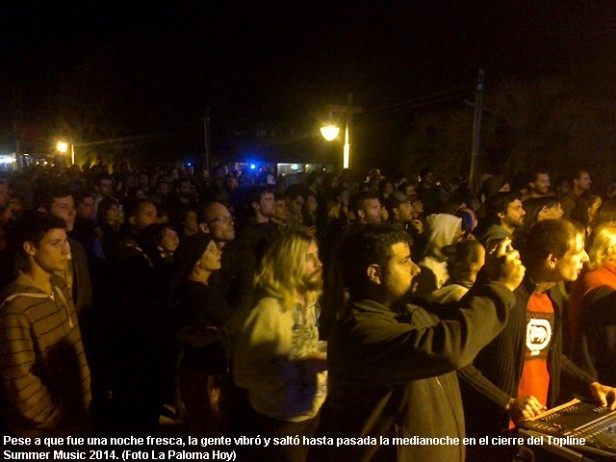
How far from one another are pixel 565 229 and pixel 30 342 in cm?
299

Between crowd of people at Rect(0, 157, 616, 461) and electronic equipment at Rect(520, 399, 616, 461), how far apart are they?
16 cm

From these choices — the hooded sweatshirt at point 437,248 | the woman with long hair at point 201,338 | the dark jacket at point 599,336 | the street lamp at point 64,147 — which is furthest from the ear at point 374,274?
the street lamp at point 64,147

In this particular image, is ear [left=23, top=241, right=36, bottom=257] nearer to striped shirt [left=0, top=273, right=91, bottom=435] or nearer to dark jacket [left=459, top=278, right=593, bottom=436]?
striped shirt [left=0, top=273, right=91, bottom=435]

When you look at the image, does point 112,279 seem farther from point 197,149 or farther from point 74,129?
point 74,129

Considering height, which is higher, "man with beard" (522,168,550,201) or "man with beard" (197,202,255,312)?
"man with beard" (522,168,550,201)

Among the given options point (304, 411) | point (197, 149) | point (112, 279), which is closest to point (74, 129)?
point (197, 149)

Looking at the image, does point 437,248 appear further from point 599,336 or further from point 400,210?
point 400,210

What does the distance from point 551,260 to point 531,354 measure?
584mm

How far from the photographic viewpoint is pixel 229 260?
4973 mm

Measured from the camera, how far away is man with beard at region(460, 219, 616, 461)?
2.83 meters

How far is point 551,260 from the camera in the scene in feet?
9.59

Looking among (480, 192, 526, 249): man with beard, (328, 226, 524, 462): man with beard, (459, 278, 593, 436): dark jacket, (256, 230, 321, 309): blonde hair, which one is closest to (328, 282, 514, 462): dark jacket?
(328, 226, 524, 462): man with beard

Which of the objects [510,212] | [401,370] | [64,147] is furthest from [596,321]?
[64,147]

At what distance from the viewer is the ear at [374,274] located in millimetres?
2164
